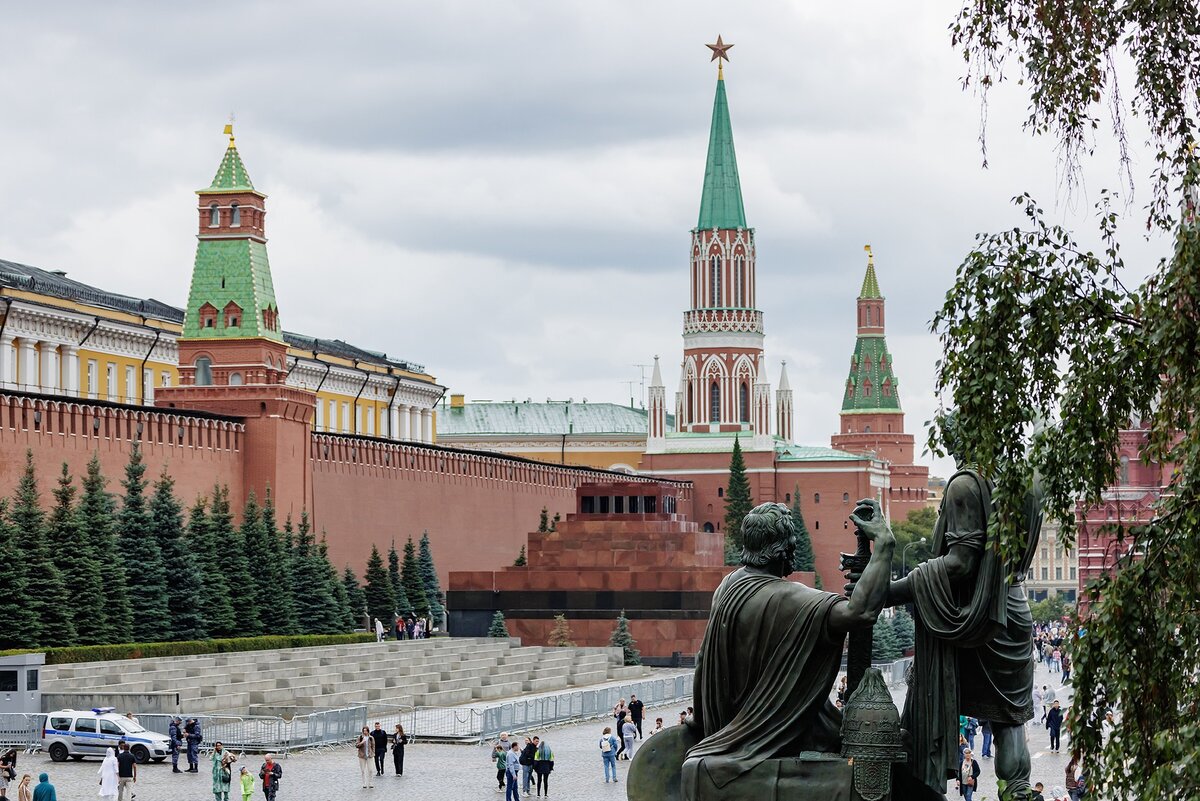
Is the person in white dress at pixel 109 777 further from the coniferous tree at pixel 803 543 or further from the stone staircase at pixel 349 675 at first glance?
the coniferous tree at pixel 803 543

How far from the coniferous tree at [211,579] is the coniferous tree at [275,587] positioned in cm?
127

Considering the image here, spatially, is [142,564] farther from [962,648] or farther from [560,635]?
[962,648]

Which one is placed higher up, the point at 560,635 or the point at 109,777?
the point at 560,635

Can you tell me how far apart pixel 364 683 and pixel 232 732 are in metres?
6.74

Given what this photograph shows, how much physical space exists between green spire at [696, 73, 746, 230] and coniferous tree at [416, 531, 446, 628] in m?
47.5

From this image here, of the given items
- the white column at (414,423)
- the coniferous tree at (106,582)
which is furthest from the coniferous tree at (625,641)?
the white column at (414,423)

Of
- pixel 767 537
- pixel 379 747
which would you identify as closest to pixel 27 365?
pixel 379 747

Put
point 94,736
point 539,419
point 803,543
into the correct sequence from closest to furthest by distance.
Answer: point 94,736, point 803,543, point 539,419

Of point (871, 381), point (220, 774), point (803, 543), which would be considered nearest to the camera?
point (220, 774)

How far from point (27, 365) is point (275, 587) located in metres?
23.4

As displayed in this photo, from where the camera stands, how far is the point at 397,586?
167 feet

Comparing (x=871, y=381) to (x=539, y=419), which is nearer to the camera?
(x=539, y=419)

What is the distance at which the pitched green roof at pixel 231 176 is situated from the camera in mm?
51500

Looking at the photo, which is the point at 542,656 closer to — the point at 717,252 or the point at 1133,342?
the point at 1133,342
